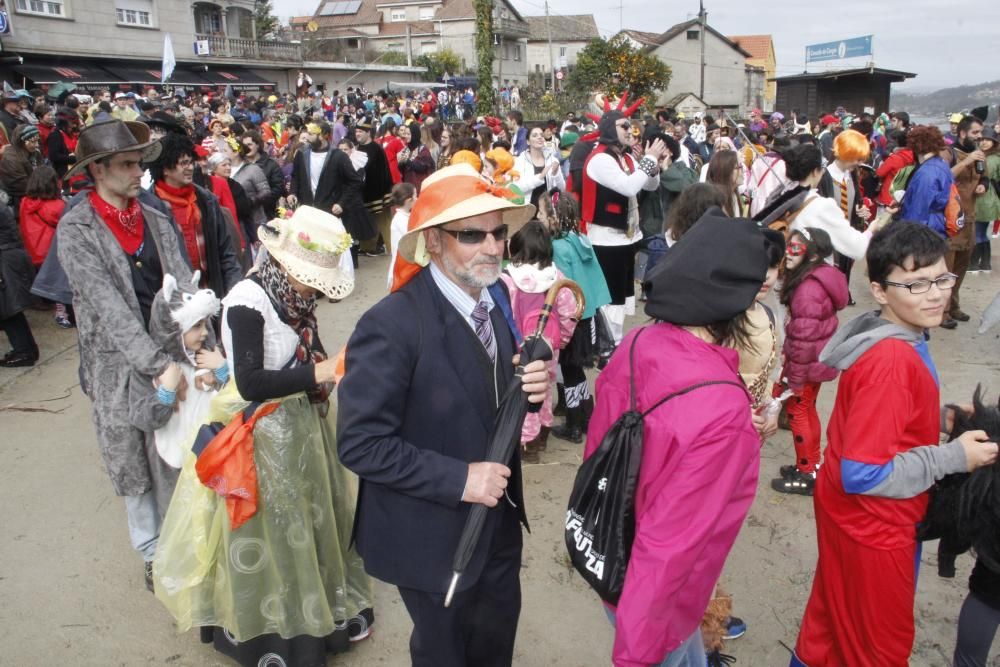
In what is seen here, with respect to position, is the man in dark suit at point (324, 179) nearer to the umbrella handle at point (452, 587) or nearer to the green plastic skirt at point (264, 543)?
the green plastic skirt at point (264, 543)

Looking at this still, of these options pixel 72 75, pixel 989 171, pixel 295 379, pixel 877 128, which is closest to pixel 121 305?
pixel 295 379

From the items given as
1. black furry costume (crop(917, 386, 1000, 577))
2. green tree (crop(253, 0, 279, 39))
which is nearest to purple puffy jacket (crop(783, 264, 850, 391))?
black furry costume (crop(917, 386, 1000, 577))

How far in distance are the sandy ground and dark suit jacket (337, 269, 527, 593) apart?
1.25 metres

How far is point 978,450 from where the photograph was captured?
2.06 metres

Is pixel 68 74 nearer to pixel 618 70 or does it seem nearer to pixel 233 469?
pixel 618 70

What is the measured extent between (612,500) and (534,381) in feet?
1.28

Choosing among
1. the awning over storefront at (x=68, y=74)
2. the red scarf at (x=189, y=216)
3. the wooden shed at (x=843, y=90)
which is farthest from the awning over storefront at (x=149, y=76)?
the red scarf at (x=189, y=216)

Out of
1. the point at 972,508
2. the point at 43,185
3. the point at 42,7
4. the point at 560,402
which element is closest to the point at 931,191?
the point at 560,402

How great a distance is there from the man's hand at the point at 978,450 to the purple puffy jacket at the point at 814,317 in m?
1.92

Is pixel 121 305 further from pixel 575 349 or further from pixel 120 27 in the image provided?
pixel 120 27

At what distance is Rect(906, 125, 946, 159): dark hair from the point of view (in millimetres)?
6398

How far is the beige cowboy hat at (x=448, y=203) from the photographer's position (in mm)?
1963

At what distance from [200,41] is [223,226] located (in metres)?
35.2

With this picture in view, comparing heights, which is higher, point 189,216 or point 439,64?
point 439,64
